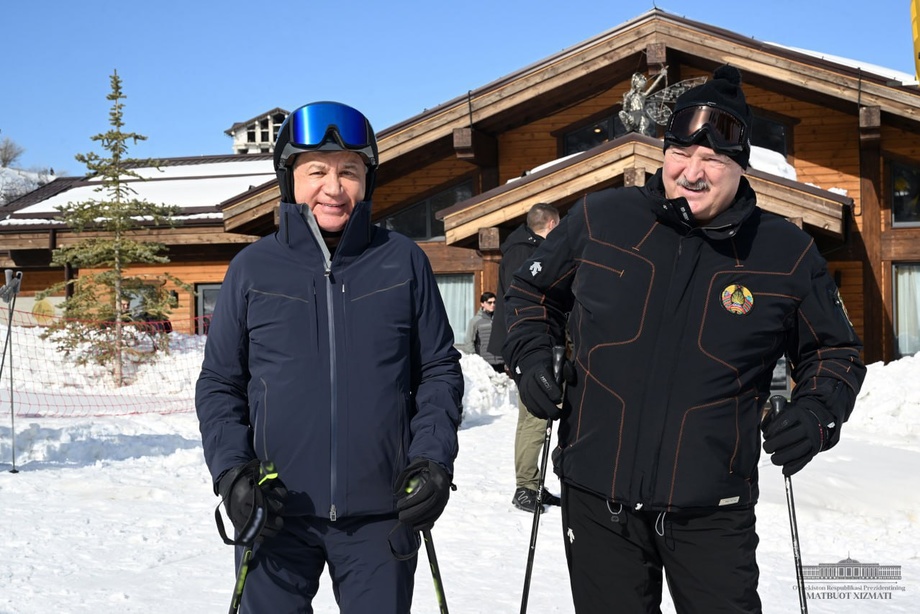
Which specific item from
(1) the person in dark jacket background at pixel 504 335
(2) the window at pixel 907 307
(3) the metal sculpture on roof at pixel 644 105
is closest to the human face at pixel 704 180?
(1) the person in dark jacket background at pixel 504 335

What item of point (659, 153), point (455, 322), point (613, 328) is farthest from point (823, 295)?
point (455, 322)

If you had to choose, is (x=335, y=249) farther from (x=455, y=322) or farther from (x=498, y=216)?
(x=455, y=322)

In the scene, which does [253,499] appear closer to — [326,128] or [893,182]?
[326,128]

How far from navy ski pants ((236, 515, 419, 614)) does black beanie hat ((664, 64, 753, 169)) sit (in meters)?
1.48

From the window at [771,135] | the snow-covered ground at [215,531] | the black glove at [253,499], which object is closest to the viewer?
the black glove at [253,499]

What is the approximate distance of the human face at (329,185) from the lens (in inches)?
110

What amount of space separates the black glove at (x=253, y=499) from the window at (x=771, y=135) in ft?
49.7

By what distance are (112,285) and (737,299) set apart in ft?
51.4

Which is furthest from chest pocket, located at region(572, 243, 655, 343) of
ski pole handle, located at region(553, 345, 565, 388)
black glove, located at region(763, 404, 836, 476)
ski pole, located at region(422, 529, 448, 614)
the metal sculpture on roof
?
the metal sculpture on roof

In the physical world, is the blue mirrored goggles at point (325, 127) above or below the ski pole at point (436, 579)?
above

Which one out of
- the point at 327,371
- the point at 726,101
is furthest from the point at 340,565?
the point at 726,101

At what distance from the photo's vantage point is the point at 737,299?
2.86 metres

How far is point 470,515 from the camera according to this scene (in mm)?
6742

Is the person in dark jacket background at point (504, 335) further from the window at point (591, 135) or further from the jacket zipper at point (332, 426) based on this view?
the window at point (591, 135)
